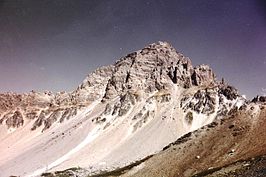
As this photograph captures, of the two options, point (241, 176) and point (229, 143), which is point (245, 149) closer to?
point (229, 143)

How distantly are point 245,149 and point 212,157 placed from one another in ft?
19.8

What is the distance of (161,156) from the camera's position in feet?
282

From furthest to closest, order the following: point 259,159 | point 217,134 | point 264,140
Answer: point 217,134 < point 264,140 < point 259,159

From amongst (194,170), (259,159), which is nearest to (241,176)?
(259,159)

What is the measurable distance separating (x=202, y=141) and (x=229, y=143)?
8000 mm

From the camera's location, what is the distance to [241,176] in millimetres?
48844

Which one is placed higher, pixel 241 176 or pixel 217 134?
pixel 217 134

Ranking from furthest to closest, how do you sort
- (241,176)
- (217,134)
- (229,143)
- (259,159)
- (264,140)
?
(217,134) < (229,143) < (264,140) < (259,159) < (241,176)

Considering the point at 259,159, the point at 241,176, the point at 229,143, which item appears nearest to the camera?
the point at 241,176

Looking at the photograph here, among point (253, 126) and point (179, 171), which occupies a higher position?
point (253, 126)

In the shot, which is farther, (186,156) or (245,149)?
(186,156)

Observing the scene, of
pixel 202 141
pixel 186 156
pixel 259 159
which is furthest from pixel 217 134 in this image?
pixel 259 159

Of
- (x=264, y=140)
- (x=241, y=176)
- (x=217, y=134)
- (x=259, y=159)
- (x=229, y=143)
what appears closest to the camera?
(x=241, y=176)

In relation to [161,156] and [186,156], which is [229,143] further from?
[161,156]
